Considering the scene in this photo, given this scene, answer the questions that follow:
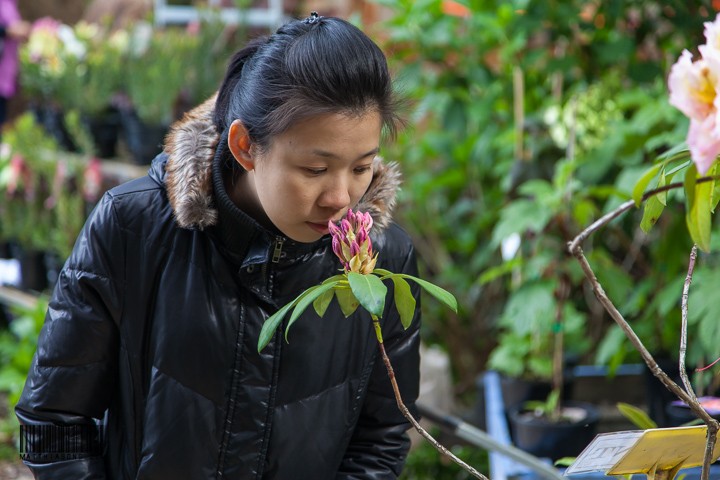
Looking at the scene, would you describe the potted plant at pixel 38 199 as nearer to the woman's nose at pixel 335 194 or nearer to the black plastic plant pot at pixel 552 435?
the black plastic plant pot at pixel 552 435

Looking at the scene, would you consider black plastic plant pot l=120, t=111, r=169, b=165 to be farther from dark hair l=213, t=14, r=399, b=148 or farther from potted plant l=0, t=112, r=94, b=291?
dark hair l=213, t=14, r=399, b=148

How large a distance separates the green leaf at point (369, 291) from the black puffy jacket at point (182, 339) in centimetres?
47

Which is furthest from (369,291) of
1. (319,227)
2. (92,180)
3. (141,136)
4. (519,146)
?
(141,136)

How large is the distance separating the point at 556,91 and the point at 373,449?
195 cm

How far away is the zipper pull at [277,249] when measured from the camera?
1.40 metres

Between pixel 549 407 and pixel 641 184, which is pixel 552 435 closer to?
pixel 549 407

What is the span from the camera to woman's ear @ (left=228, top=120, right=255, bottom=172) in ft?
4.41

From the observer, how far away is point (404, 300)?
100 centimetres

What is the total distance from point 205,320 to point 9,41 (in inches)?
166

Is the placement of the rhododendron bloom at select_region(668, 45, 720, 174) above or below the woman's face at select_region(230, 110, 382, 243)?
above

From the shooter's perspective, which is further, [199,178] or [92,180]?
[92,180]

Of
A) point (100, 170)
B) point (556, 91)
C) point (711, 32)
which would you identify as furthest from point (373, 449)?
point (100, 170)

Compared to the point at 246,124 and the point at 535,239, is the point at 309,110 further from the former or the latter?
the point at 535,239

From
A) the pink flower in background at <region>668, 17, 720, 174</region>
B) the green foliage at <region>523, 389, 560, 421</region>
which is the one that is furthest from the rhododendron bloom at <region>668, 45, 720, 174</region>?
the green foliage at <region>523, 389, 560, 421</region>
